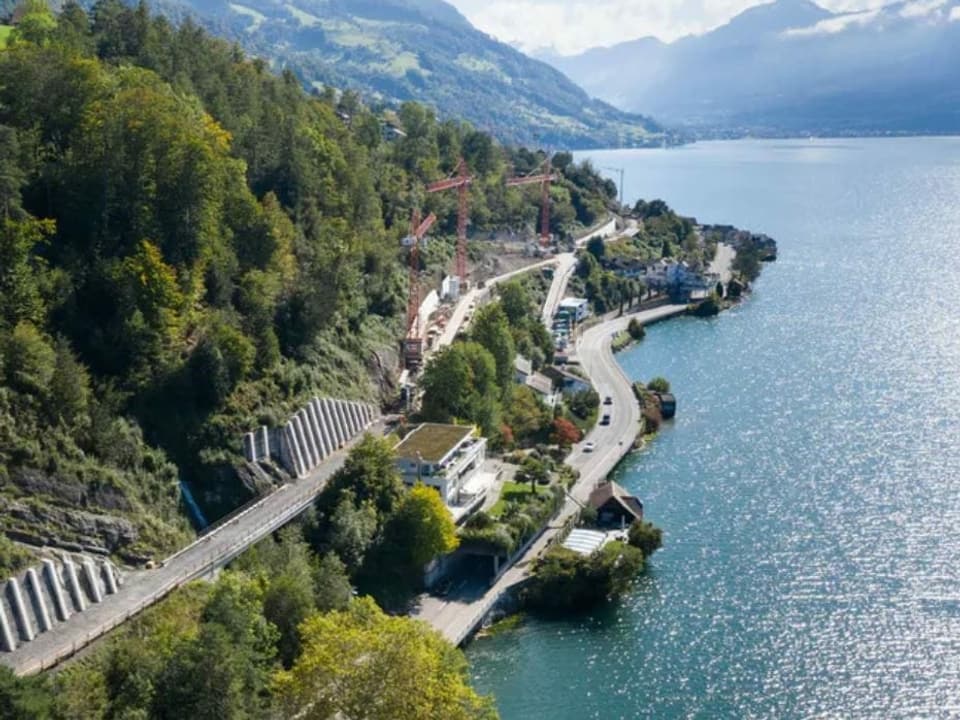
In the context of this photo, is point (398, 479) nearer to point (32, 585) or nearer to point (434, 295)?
point (32, 585)

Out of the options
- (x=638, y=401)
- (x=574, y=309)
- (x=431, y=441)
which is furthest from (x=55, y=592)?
(x=574, y=309)

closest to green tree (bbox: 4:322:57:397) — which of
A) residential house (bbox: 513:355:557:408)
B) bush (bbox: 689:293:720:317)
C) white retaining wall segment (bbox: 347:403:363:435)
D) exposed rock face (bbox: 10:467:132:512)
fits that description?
exposed rock face (bbox: 10:467:132:512)

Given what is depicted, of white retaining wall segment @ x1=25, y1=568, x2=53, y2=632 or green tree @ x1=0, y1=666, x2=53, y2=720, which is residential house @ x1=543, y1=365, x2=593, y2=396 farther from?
green tree @ x1=0, y1=666, x2=53, y2=720

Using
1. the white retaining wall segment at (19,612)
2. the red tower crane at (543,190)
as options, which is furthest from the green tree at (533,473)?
the red tower crane at (543,190)

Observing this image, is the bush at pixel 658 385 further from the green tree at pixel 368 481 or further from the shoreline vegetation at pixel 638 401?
the green tree at pixel 368 481

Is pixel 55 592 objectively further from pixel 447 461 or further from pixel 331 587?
pixel 447 461
